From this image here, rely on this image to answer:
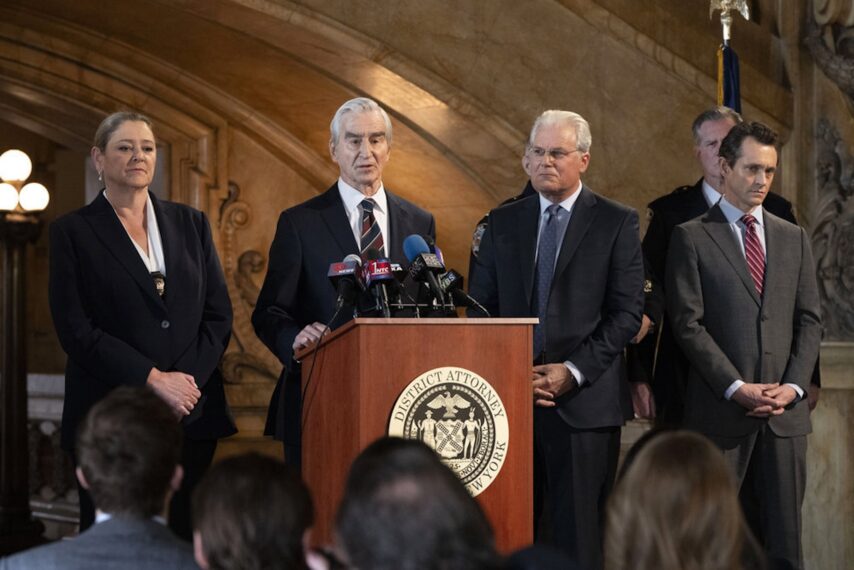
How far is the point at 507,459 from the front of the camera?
3994 mm

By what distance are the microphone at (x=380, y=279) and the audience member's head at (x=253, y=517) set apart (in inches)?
62.2

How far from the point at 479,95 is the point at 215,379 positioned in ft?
9.84

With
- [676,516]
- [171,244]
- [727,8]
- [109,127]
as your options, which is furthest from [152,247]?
[727,8]

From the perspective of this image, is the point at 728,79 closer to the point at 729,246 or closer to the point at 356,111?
the point at 729,246

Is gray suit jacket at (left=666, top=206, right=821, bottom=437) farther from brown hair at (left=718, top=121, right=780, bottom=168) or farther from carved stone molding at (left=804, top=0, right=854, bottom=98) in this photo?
carved stone molding at (left=804, top=0, right=854, bottom=98)

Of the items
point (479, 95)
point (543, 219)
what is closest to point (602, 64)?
point (479, 95)

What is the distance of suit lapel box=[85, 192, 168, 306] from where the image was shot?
494 cm

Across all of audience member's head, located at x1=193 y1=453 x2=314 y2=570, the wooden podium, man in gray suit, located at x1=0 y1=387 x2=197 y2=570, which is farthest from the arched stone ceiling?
audience member's head, located at x1=193 y1=453 x2=314 y2=570

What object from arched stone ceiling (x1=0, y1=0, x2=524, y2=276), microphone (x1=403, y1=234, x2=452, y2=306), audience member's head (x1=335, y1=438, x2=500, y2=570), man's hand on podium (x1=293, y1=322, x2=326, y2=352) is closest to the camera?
audience member's head (x1=335, y1=438, x2=500, y2=570)

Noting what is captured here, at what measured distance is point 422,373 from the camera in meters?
3.93

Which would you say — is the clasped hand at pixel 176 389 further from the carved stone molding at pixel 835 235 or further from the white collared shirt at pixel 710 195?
the carved stone molding at pixel 835 235

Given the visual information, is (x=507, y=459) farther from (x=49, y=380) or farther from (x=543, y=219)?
(x=49, y=380)

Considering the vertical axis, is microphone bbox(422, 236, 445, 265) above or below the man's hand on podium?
above

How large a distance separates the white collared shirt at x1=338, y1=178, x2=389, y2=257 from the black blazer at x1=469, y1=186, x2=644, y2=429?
37cm
